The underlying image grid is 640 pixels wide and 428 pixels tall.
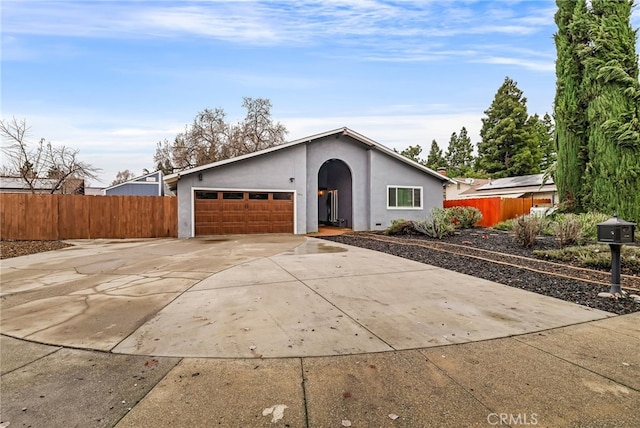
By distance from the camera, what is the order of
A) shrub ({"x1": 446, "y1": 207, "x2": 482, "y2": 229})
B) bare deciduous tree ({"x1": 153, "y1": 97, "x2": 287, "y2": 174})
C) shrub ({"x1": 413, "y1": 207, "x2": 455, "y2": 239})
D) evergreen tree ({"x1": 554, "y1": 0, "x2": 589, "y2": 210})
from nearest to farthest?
shrub ({"x1": 413, "y1": 207, "x2": 455, "y2": 239}) < evergreen tree ({"x1": 554, "y1": 0, "x2": 589, "y2": 210}) < shrub ({"x1": 446, "y1": 207, "x2": 482, "y2": 229}) < bare deciduous tree ({"x1": 153, "y1": 97, "x2": 287, "y2": 174})

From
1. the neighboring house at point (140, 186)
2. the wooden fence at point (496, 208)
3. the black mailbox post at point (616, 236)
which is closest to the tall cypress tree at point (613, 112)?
the wooden fence at point (496, 208)

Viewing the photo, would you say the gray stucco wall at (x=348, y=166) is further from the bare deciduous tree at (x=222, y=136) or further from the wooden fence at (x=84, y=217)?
the bare deciduous tree at (x=222, y=136)

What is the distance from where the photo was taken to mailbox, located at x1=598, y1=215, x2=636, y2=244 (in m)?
4.20

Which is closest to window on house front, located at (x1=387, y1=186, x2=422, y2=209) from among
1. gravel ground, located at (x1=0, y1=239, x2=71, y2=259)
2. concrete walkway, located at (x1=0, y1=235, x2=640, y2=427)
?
concrete walkway, located at (x1=0, y1=235, x2=640, y2=427)

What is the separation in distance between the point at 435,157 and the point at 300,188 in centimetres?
Result: 4450

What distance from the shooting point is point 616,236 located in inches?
166

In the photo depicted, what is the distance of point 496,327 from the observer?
3.34 metres

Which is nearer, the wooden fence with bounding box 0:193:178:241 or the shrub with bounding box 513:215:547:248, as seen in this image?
the shrub with bounding box 513:215:547:248

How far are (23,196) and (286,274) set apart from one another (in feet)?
42.8

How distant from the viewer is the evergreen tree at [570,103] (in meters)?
13.0

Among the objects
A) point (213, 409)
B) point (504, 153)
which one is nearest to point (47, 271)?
point (213, 409)

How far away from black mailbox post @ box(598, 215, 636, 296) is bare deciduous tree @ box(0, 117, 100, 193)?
895 inches

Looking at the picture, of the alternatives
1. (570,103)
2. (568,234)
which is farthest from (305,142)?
(570,103)

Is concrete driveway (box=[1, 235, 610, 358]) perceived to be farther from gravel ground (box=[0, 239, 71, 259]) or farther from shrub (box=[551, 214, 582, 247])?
shrub (box=[551, 214, 582, 247])
